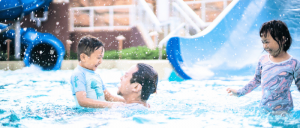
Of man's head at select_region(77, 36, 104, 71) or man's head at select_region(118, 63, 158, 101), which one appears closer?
man's head at select_region(118, 63, 158, 101)

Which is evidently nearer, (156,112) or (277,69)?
(277,69)

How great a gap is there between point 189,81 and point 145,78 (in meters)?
3.02

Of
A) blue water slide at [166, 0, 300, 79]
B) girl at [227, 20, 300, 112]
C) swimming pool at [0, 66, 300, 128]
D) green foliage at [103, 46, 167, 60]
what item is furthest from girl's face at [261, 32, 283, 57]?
green foliage at [103, 46, 167, 60]

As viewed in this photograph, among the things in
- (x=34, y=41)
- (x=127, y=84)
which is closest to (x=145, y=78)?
(x=127, y=84)

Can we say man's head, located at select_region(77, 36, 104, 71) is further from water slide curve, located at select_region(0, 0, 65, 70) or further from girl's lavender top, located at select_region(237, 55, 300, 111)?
water slide curve, located at select_region(0, 0, 65, 70)

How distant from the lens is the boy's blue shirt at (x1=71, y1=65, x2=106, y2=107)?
2.54 m

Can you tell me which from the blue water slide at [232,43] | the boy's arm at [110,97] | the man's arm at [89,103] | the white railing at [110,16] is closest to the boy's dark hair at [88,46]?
the man's arm at [89,103]

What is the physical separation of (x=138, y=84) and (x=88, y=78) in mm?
448

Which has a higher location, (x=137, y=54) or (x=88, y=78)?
(x=137, y=54)

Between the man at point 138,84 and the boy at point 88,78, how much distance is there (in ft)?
0.39

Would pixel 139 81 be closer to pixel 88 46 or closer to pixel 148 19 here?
pixel 88 46

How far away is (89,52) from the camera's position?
8.48ft

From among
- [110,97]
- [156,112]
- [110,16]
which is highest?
[110,16]

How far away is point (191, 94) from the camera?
412cm
